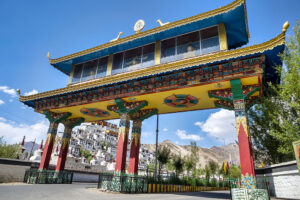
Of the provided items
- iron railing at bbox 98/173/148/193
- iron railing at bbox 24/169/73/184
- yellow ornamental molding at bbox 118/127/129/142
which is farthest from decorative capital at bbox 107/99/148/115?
iron railing at bbox 24/169/73/184

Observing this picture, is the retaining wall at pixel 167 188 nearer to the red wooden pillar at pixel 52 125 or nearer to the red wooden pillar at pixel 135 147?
the red wooden pillar at pixel 135 147

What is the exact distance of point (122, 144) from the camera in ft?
36.7

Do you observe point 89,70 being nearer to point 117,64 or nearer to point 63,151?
point 117,64

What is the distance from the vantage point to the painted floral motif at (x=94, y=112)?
14578mm

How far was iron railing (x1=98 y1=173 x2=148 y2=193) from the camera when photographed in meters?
10.4

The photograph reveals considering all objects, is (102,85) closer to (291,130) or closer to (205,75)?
(205,75)

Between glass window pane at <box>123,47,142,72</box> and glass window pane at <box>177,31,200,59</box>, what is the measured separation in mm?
2886

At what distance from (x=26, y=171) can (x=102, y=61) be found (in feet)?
33.2

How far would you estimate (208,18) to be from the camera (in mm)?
10508

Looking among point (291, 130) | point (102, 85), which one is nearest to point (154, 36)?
point (102, 85)

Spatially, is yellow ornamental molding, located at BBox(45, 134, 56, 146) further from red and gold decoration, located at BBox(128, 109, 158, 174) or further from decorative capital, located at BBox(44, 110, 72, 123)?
red and gold decoration, located at BBox(128, 109, 158, 174)

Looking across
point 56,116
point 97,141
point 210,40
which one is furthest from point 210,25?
point 97,141

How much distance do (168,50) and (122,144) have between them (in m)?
6.57

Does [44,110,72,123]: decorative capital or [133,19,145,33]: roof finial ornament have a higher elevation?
[133,19,145,33]: roof finial ornament
